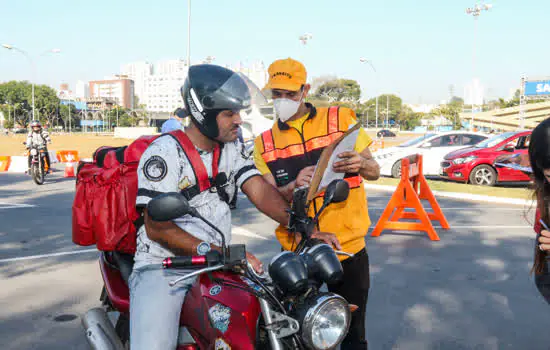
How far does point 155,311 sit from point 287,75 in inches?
63.5

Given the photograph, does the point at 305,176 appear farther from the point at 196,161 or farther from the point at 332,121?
the point at 196,161

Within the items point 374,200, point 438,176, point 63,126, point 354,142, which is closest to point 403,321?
point 354,142

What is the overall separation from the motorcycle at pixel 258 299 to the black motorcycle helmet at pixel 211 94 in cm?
61

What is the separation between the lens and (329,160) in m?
3.08

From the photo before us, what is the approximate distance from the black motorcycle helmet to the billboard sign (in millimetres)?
35195

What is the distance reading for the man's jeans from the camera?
2.44 metres

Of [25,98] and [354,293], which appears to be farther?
[25,98]

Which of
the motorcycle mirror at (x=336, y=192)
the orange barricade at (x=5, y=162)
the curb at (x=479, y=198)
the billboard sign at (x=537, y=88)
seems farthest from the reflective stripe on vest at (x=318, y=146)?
the billboard sign at (x=537, y=88)

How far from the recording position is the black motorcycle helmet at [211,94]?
264 cm

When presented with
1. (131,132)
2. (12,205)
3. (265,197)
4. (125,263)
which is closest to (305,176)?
(265,197)

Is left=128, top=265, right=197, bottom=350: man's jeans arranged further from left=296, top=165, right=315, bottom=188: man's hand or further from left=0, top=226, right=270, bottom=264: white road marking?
left=0, top=226, right=270, bottom=264: white road marking

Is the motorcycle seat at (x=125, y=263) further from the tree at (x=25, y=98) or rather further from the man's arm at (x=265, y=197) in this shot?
the tree at (x=25, y=98)

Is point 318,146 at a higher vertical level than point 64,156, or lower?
higher

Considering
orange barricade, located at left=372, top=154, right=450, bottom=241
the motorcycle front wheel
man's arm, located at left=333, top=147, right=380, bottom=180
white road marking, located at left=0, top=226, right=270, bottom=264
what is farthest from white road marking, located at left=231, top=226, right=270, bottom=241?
the motorcycle front wheel
